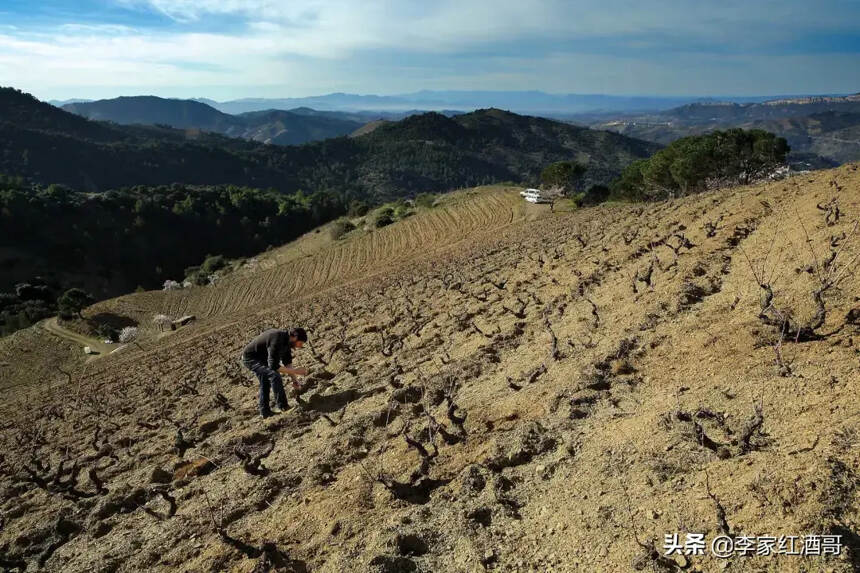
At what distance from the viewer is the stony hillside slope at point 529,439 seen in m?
3.49

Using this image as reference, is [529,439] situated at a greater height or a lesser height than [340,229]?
greater

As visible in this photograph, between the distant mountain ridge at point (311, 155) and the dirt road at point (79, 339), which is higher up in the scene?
the distant mountain ridge at point (311, 155)

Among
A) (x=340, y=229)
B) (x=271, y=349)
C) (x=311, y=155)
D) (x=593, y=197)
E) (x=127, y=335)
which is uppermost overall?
(x=311, y=155)

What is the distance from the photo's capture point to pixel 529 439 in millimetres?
4816

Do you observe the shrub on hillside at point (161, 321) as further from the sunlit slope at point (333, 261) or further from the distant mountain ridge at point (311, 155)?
the distant mountain ridge at point (311, 155)

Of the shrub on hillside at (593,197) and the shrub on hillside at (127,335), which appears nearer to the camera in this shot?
the shrub on hillside at (127,335)

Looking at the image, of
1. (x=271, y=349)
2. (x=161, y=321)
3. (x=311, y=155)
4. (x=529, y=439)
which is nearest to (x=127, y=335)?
(x=161, y=321)

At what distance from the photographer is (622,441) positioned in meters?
4.36

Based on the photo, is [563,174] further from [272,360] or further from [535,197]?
[272,360]

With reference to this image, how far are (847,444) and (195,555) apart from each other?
5.28 meters

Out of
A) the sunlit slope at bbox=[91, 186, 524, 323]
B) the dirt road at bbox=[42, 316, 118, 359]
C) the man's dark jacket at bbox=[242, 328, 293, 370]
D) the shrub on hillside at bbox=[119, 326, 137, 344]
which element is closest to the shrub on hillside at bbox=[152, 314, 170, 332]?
the sunlit slope at bbox=[91, 186, 524, 323]

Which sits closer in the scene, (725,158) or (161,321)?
(725,158)

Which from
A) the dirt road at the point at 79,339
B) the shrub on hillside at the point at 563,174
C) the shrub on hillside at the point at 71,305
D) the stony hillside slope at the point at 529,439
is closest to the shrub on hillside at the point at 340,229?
the shrub on hillside at the point at 563,174

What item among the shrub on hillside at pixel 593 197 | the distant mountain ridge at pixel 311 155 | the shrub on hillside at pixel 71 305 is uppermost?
the distant mountain ridge at pixel 311 155
